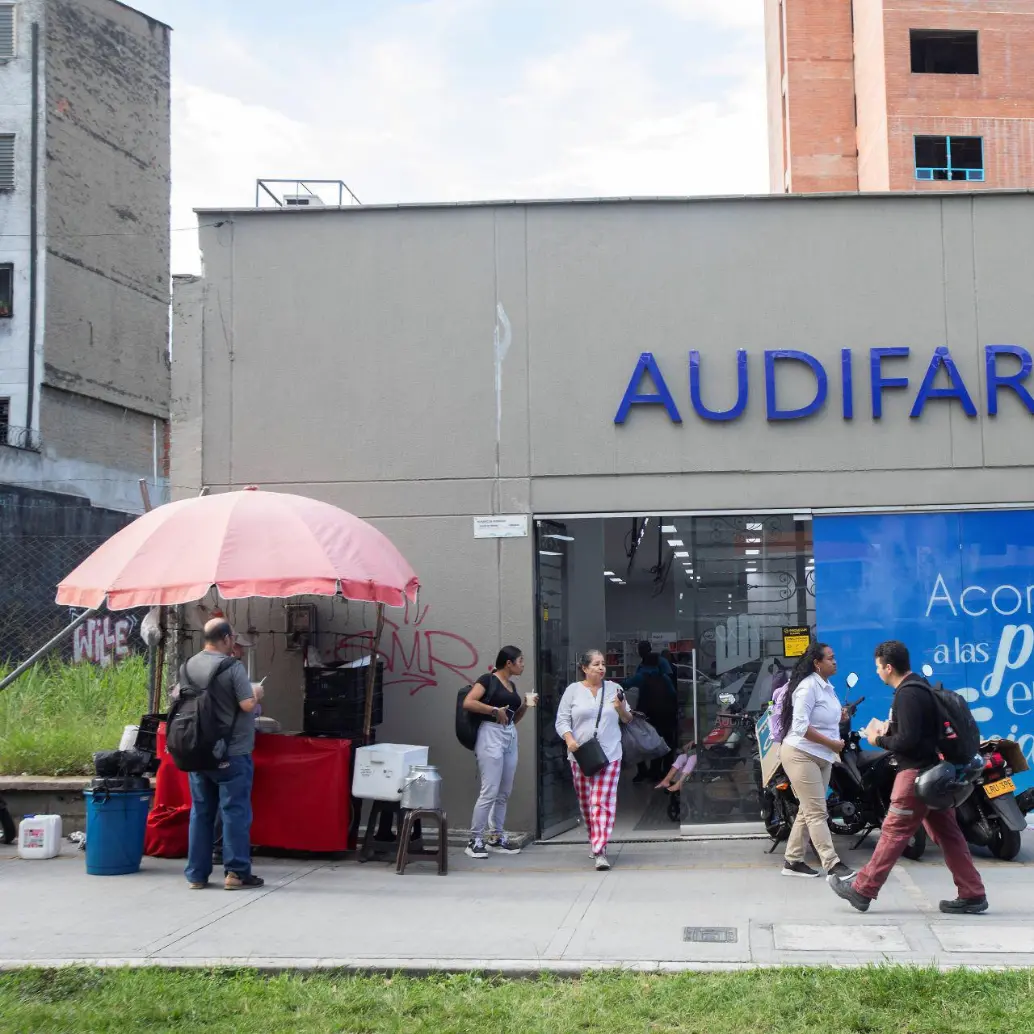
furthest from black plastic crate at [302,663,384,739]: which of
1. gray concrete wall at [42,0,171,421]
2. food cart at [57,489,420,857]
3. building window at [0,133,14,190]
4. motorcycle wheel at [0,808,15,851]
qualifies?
building window at [0,133,14,190]

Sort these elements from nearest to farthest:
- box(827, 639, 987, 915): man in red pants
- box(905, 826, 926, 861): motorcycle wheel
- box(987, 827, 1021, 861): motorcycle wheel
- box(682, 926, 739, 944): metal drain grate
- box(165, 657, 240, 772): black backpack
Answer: box(682, 926, 739, 944): metal drain grate < box(827, 639, 987, 915): man in red pants < box(165, 657, 240, 772): black backpack < box(987, 827, 1021, 861): motorcycle wheel < box(905, 826, 926, 861): motorcycle wheel

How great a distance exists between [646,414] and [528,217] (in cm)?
208

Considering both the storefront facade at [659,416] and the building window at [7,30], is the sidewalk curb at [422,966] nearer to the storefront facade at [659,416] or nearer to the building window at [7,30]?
the storefront facade at [659,416]

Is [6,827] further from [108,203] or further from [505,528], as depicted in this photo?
[108,203]

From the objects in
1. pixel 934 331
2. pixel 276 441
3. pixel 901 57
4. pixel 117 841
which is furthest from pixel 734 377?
pixel 901 57

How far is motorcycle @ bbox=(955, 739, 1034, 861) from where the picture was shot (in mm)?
9297

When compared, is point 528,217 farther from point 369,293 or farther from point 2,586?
point 2,586

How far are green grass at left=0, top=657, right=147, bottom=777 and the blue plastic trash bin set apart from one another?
1.70m

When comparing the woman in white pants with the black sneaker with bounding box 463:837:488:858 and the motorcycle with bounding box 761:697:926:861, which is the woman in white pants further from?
the motorcycle with bounding box 761:697:926:861

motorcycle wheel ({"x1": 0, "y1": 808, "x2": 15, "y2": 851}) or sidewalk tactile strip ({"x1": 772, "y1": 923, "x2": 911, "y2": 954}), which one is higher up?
motorcycle wheel ({"x1": 0, "y1": 808, "x2": 15, "y2": 851})

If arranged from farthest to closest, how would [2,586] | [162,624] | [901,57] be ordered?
1. [901,57]
2. [2,586]
3. [162,624]

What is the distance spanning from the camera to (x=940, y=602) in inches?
436

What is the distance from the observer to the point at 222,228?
11555mm

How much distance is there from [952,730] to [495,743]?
12.5 feet
